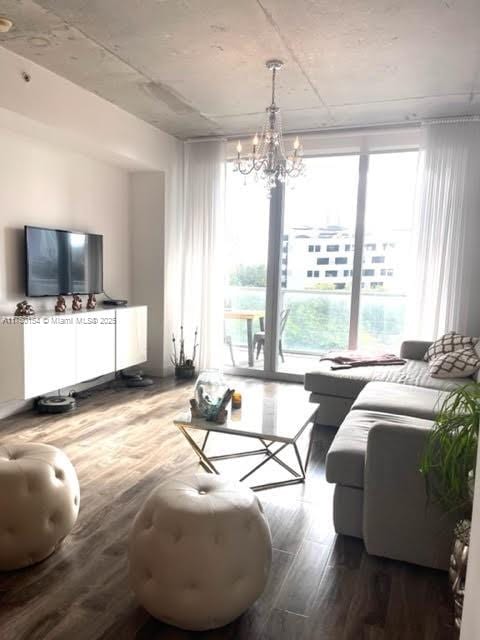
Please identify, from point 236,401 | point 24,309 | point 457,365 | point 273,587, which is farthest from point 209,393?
point 457,365

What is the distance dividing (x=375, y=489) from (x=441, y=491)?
275 mm

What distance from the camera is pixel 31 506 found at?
187 centimetres

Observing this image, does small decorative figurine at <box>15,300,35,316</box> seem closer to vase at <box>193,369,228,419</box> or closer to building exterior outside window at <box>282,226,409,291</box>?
vase at <box>193,369,228,419</box>

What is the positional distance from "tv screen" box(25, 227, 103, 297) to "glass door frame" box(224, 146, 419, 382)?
6.12ft

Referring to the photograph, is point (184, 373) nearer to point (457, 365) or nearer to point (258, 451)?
point (258, 451)

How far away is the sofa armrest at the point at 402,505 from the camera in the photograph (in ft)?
6.29

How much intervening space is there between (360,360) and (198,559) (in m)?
2.93

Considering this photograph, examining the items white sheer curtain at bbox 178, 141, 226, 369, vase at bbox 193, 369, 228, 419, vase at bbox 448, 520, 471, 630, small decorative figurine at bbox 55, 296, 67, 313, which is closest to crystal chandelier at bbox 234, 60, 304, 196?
vase at bbox 193, 369, 228, 419

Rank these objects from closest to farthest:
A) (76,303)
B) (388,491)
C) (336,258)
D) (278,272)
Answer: (388,491) → (76,303) → (336,258) → (278,272)

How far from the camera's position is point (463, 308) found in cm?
444

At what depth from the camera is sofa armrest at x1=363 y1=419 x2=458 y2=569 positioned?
1918mm

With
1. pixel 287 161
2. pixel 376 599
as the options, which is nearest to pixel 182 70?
pixel 287 161

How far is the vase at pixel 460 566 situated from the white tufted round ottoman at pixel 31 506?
5.13 ft

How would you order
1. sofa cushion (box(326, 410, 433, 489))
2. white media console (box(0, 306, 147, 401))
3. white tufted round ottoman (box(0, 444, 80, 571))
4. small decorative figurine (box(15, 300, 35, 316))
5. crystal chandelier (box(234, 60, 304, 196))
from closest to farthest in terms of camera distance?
white tufted round ottoman (box(0, 444, 80, 571)) < sofa cushion (box(326, 410, 433, 489)) < crystal chandelier (box(234, 60, 304, 196)) < white media console (box(0, 306, 147, 401)) < small decorative figurine (box(15, 300, 35, 316))
